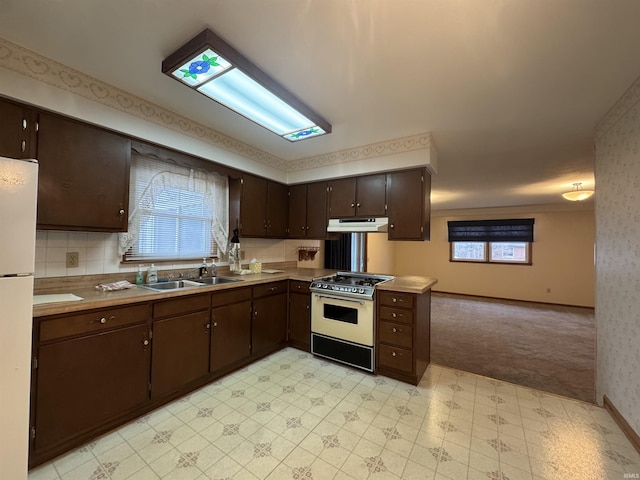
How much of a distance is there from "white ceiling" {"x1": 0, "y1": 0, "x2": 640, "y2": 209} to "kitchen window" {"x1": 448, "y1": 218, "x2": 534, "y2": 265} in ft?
15.1

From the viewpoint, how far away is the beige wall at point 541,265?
238 inches

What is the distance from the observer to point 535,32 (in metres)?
1.40

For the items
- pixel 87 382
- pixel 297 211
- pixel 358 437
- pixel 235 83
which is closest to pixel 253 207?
pixel 297 211

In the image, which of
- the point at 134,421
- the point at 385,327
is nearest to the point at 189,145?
the point at 134,421

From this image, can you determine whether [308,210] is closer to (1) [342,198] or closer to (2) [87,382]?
(1) [342,198]

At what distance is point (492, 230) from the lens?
6.85 m

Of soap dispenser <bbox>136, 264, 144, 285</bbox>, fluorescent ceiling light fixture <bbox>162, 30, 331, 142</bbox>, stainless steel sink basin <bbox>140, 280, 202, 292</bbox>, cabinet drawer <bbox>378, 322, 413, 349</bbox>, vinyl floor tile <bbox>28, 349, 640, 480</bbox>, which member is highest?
fluorescent ceiling light fixture <bbox>162, 30, 331, 142</bbox>

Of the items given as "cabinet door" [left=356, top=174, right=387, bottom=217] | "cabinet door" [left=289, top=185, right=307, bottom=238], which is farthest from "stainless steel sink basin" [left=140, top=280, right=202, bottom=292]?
"cabinet door" [left=356, top=174, right=387, bottom=217]

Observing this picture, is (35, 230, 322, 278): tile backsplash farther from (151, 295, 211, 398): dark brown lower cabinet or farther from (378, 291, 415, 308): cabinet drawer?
(378, 291, 415, 308): cabinet drawer

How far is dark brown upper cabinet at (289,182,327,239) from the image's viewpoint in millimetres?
3516

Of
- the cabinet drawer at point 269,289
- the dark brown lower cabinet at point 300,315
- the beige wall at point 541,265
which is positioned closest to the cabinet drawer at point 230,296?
the cabinet drawer at point 269,289

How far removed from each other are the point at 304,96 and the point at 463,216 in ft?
22.0

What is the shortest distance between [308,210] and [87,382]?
2713 mm

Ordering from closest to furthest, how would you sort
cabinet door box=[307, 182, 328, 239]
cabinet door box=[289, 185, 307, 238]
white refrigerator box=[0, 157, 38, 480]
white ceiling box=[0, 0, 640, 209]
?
white refrigerator box=[0, 157, 38, 480] < white ceiling box=[0, 0, 640, 209] < cabinet door box=[307, 182, 328, 239] < cabinet door box=[289, 185, 307, 238]
